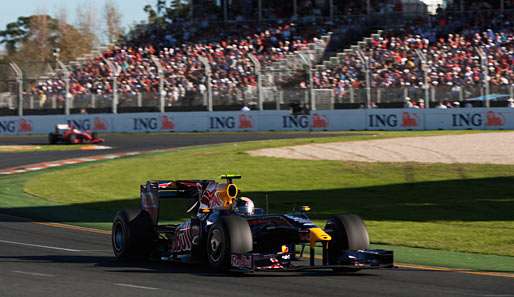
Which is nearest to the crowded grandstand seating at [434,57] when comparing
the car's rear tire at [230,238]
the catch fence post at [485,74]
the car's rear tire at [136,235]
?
the catch fence post at [485,74]

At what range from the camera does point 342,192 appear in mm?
24984

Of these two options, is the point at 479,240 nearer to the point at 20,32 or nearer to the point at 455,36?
the point at 455,36

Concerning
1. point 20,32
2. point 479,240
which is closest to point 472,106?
point 479,240

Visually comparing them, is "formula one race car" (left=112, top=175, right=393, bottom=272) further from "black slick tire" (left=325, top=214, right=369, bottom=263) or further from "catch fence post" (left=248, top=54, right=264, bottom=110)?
"catch fence post" (left=248, top=54, right=264, bottom=110)

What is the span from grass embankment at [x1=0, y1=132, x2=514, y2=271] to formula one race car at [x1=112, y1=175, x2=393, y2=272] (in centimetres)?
251

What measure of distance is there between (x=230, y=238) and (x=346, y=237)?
4.81 feet

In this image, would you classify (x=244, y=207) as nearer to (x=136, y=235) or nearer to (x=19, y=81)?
(x=136, y=235)

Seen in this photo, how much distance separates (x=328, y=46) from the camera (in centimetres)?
5800

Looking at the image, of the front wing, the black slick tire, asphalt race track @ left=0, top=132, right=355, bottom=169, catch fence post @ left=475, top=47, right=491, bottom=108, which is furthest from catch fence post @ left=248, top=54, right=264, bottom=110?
the front wing

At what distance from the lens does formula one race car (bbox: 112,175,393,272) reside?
12492mm

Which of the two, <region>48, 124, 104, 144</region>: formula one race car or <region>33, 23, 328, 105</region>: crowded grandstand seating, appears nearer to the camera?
<region>48, 124, 104, 144</region>: formula one race car

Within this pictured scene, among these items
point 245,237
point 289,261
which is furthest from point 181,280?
point 289,261

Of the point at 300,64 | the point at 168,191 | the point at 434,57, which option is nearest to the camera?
the point at 168,191

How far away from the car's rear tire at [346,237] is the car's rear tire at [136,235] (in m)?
2.78
